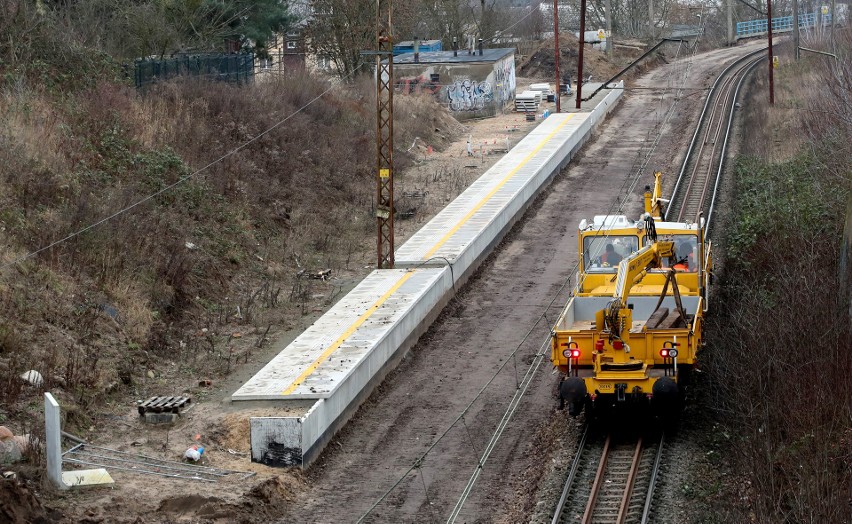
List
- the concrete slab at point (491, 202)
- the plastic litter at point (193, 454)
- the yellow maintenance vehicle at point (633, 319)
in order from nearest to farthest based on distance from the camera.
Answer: the yellow maintenance vehicle at point (633, 319), the plastic litter at point (193, 454), the concrete slab at point (491, 202)

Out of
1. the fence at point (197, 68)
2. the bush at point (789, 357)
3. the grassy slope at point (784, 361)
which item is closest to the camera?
the bush at point (789, 357)

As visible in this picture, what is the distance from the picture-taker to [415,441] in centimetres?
1931

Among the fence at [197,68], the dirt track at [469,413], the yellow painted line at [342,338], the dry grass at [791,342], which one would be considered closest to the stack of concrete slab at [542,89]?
the fence at [197,68]

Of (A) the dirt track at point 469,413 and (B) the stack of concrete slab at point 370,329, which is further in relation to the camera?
(B) the stack of concrete slab at point 370,329

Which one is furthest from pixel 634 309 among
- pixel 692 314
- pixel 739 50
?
pixel 739 50

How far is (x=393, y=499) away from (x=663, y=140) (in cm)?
3254

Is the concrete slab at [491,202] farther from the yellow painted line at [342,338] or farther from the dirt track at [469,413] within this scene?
the yellow painted line at [342,338]

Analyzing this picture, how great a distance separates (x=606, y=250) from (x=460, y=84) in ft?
113

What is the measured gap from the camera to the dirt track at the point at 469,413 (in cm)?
1698

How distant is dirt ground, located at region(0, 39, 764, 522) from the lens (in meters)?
16.1

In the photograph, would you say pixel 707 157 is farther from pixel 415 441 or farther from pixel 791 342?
pixel 415 441

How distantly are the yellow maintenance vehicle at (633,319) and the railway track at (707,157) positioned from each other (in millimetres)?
5812

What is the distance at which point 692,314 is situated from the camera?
19.3 metres

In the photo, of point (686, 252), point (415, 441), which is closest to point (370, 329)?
point (415, 441)
